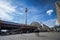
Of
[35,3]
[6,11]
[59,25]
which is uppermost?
A: [35,3]

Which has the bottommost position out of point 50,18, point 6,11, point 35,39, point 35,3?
point 35,39

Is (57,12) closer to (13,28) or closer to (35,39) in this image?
(35,39)

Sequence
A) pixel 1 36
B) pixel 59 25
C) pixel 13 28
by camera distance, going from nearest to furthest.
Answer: pixel 13 28, pixel 1 36, pixel 59 25

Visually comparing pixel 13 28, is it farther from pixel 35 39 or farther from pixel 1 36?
pixel 35 39

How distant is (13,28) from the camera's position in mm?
1976

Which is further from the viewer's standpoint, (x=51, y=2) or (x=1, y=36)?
(x=51, y=2)

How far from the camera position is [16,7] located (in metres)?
2.11

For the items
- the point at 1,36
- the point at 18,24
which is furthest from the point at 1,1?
the point at 1,36

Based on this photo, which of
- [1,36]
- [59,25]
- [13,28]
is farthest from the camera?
[59,25]

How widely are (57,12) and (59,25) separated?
30 centimetres

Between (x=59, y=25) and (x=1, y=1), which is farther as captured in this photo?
(x=59, y=25)

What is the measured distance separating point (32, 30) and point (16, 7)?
0.60 m

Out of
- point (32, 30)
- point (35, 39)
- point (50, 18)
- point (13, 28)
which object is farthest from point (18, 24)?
point (50, 18)

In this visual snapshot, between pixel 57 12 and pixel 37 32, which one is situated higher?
pixel 57 12
